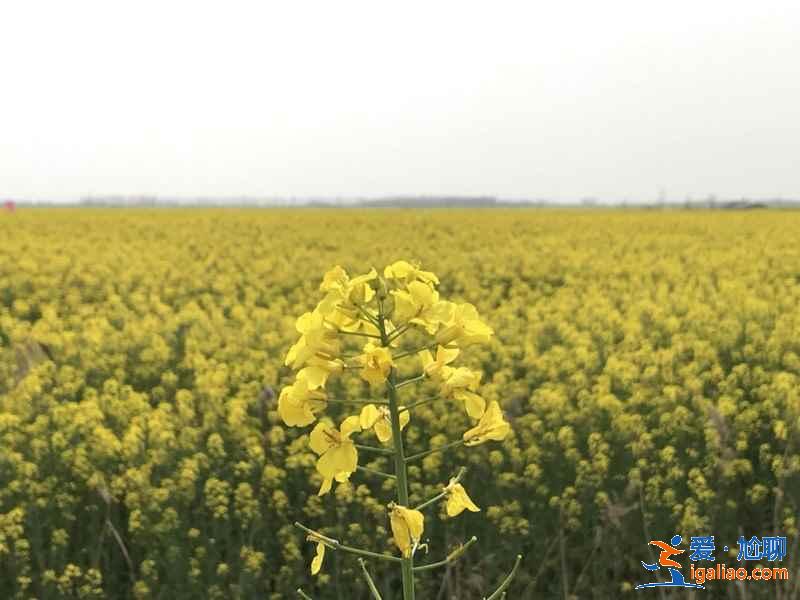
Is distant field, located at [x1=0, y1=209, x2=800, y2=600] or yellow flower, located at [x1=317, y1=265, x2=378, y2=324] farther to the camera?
distant field, located at [x1=0, y1=209, x2=800, y2=600]

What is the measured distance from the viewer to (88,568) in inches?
130

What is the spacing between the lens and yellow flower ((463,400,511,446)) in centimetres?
128

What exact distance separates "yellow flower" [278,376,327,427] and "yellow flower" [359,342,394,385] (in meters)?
0.12

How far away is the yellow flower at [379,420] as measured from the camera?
128cm

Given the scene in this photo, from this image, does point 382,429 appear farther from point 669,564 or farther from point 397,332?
point 669,564

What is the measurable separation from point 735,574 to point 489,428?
238 cm

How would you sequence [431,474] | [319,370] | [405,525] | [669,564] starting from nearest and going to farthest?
[405,525]
[319,370]
[669,564]
[431,474]

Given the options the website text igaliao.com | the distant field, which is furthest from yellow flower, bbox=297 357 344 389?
the website text igaliao.com

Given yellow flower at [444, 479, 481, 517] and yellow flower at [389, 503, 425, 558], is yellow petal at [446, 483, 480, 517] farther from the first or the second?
yellow flower at [389, 503, 425, 558]

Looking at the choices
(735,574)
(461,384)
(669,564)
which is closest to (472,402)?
(461,384)

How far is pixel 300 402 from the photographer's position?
1227 mm

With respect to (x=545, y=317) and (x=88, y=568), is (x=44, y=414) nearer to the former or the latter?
(x=88, y=568)

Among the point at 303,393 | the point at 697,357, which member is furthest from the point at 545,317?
the point at 303,393

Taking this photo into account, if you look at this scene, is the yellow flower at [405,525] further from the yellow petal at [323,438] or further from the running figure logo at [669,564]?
the running figure logo at [669,564]
